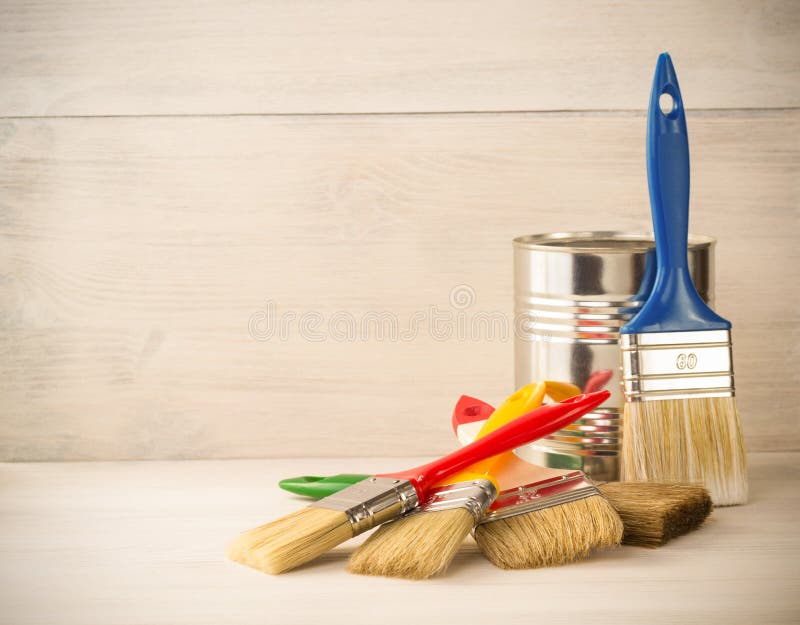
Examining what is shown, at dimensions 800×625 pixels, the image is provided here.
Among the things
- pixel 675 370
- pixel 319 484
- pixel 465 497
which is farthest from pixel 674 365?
pixel 319 484

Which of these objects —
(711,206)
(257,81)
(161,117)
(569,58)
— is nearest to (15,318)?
(161,117)

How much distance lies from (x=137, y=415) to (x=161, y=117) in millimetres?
345

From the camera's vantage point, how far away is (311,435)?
106 cm

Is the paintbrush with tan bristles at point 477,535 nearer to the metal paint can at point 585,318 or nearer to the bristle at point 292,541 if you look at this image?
the bristle at point 292,541

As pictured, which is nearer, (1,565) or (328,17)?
(1,565)

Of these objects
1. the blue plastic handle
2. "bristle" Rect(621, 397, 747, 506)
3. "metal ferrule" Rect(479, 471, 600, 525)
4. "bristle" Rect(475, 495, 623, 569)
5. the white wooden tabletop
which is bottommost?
the white wooden tabletop

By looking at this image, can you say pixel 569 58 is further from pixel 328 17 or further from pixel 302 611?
pixel 302 611

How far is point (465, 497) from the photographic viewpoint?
72cm

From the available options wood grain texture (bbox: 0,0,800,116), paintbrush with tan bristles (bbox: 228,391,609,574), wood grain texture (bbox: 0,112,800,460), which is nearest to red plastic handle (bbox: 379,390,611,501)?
paintbrush with tan bristles (bbox: 228,391,609,574)

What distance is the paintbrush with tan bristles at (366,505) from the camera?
2.23 ft

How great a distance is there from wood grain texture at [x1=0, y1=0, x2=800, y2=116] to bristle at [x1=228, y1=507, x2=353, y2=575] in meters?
0.51

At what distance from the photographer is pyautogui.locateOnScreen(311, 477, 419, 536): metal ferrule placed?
0.70 m

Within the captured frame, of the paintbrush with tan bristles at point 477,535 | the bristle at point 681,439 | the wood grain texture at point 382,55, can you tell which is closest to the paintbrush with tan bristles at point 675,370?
the bristle at point 681,439

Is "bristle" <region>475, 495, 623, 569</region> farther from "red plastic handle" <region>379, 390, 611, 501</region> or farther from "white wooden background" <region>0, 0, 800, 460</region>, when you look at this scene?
"white wooden background" <region>0, 0, 800, 460</region>
